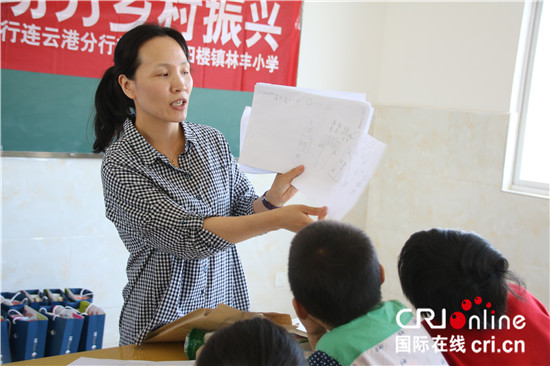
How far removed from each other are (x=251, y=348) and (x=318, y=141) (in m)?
0.61

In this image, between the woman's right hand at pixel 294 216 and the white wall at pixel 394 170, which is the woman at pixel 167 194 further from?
the white wall at pixel 394 170

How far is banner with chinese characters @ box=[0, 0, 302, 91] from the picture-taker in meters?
2.78

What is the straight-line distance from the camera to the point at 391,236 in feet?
12.8

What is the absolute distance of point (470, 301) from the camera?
1235 millimetres

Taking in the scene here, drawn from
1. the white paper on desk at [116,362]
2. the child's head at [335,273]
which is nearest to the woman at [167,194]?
the white paper on desk at [116,362]

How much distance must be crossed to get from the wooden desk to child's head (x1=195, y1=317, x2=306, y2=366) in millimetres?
431

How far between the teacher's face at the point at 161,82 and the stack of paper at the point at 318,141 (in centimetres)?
21

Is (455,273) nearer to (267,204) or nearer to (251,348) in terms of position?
(251,348)

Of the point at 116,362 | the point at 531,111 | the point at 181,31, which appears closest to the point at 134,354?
the point at 116,362

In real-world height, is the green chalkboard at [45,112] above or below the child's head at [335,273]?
above

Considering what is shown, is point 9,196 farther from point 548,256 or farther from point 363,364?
point 548,256

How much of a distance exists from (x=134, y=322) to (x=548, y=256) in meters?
2.37

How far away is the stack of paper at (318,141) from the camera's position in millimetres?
1405

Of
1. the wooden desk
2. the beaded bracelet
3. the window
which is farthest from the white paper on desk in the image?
the window
